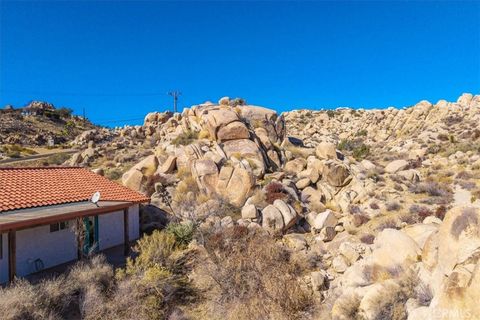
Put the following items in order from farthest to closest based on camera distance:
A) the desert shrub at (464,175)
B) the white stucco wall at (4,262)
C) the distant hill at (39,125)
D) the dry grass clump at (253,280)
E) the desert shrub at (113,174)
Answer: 1. the distant hill at (39,125)
2. the desert shrub at (113,174)
3. the desert shrub at (464,175)
4. the white stucco wall at (4,262)
5. the dry grass clump at (253,280)

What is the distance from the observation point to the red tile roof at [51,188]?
42.8 feet

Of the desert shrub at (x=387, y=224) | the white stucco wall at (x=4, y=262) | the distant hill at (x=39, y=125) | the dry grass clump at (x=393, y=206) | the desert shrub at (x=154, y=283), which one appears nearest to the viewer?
the desert shrub at (x=154, y=283)

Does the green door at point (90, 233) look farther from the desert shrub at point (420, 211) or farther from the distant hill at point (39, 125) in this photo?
the distant hill at point (39, 125)

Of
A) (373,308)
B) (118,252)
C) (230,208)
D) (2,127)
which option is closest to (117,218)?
(118,252)

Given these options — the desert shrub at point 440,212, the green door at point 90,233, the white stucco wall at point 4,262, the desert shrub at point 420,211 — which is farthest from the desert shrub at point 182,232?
the desert shrub at point 440,212

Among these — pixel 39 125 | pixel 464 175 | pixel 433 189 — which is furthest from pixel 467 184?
pixel 39 125

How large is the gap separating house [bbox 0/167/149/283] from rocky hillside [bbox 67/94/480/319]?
2676mm

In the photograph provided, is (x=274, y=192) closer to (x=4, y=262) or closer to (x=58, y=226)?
(x=58, y=226)

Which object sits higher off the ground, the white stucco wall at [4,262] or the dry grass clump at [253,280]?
the white stucco wall at [4,262]

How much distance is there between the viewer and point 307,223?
18.4 meters

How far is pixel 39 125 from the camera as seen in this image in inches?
2279

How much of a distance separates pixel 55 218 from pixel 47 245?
2135mm

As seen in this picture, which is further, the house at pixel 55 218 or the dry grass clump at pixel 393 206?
the dry grass clump at pixel 393 206

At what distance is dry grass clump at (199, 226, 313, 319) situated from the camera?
941 cm
